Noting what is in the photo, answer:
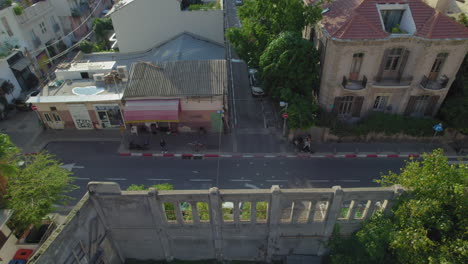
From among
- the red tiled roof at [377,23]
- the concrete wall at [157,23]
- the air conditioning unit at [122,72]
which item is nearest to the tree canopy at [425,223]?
the red tiled roof at [377,23]

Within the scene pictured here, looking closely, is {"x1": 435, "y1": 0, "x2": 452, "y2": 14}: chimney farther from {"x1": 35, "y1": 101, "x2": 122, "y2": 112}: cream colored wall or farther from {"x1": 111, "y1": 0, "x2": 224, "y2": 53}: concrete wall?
{"x1": 35, "y1": 101, "x2": 122, "y2": 112}: cream colored wall

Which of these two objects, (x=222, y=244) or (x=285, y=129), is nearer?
(x=222, y=244)

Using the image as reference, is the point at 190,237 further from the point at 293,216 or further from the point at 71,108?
the point at 71,108

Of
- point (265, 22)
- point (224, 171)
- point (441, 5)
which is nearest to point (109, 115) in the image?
point (224, 171)

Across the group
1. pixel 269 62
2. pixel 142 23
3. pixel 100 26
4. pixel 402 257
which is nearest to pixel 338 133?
pixel 269 62

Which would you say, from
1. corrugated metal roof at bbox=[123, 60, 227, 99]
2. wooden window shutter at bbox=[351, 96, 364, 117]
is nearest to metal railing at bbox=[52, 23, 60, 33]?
corrugated metal roof at bbox=[123, 60, 227, 99]

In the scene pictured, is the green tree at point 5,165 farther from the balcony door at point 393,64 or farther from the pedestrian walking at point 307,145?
the balcony door at point 393,64
